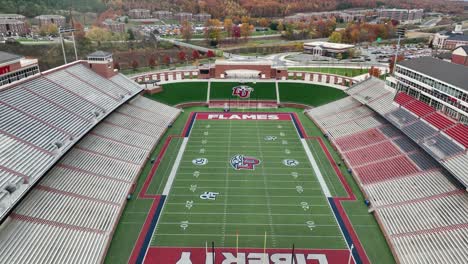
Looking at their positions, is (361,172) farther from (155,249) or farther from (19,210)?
(19,210)

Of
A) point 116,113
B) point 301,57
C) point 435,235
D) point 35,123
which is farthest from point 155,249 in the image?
point 301,57

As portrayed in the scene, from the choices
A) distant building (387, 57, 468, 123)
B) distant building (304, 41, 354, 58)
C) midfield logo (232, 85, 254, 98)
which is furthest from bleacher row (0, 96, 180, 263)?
distant building (304, 41, 354, 58)

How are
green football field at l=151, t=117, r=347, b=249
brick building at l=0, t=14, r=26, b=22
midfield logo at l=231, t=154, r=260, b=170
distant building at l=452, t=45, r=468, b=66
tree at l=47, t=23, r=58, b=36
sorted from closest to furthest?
green football field at l=151, t=117, r=347, b=249 < midfield logo at l=231, t=154, r=260, b=170 < distant building at l=452, t=45, r=468, b=66 < brick building at l=0, t=14, r=26, b=22 < tree at l=47, t=23, r=58, b=36

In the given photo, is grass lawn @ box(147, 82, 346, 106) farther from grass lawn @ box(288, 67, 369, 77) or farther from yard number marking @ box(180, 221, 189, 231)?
yard number marking @ box(180, 221, 189, 231)

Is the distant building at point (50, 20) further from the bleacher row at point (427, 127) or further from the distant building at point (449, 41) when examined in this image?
the distant building at point (449, 41)

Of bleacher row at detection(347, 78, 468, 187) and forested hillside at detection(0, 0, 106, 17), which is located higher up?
forested hillside at detection(0, 0, 106, 17)

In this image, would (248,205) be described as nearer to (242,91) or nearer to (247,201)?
(247,201)

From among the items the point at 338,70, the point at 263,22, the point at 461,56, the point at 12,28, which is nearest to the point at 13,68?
the point at 461,56
